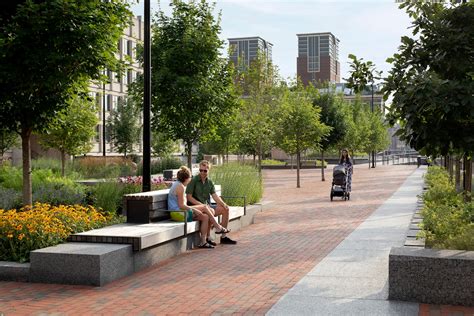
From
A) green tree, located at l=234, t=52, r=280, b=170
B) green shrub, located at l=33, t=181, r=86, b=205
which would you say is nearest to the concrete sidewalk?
green shrub, located at l=33, t=181, r=86, b=205

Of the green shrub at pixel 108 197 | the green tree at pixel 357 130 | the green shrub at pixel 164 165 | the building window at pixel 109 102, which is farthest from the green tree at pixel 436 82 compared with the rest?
the building window at pixel 109 102

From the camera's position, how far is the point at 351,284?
7.15m

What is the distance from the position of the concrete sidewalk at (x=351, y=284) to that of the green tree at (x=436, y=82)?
1820 mm

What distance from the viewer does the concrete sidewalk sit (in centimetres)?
608

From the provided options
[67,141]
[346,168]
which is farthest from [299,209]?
[67,141]

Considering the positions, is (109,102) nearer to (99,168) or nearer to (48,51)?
(99,168)

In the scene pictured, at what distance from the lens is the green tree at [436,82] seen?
6.34 m

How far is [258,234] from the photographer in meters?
11.7

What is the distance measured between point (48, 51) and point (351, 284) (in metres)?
6.03

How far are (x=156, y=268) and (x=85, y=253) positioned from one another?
4.33 ft

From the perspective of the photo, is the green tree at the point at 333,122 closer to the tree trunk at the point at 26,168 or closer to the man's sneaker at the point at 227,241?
the man's sneaker at the point at 227,241

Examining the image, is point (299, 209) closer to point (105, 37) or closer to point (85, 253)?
point (105, 37)

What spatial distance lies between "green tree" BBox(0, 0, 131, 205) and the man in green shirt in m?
2.50

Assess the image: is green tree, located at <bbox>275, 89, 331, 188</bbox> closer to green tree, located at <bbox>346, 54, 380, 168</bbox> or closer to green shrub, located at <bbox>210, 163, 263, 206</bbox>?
green shrub, located at <bbox>210, 163, 263, 206</bbox>
